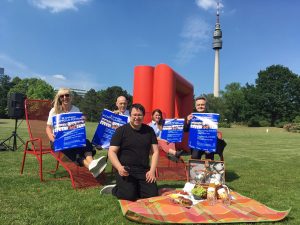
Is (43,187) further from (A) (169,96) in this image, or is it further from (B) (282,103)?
(B) (282,103)

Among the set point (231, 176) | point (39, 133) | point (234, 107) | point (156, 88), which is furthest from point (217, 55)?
point (39, 133)

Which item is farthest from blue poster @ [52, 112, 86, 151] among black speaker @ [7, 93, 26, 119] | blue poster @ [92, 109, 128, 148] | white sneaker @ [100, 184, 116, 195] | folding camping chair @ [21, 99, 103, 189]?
black speaker @ [7, 93, 26, 119]

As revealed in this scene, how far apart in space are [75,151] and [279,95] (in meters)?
69.7

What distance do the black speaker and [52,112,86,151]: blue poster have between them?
663 centimetres

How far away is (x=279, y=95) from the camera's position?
69.6 meters

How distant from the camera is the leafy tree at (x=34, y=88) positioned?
3250 inches

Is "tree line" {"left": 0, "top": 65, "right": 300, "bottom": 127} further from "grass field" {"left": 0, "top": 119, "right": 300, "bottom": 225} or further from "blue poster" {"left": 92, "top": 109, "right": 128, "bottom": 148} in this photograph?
"blue poster" {"left": 92, "top": 109, "right": 128, "bottom": 148}

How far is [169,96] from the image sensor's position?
11.7 metres

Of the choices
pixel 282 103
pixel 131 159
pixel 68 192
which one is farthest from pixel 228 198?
pixel 282 103

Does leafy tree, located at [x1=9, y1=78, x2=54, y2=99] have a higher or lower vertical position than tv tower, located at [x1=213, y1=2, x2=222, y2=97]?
lower

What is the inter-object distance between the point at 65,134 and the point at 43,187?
1.04 m

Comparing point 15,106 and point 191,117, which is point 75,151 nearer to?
point 191,117

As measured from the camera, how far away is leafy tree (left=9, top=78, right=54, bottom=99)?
82.6m

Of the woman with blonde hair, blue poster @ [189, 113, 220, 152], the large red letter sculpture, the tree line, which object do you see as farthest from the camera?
the tree line
